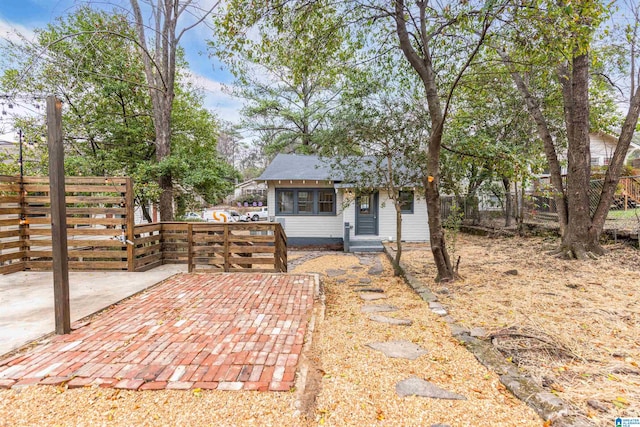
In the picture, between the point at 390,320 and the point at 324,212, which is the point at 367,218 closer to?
the point at 324,212

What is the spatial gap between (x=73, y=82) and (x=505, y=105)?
13.2 metres

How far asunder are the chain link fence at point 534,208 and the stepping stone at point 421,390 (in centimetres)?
408

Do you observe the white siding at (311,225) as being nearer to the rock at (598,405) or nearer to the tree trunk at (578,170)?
the tree trunk at (578,170)

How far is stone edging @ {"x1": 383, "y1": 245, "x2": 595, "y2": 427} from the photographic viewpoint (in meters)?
1.82

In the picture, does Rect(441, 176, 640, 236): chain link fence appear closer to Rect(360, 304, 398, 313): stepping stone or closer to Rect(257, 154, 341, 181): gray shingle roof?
Rect(360, 304, 398, 313): stepping stone

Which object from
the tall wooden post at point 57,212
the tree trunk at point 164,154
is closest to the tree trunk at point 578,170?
the tall wooden post at point 57,212

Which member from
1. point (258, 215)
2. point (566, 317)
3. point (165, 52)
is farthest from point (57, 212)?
point (258, 215)

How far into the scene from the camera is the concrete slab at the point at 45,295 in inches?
119

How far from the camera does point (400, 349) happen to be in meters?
2.92

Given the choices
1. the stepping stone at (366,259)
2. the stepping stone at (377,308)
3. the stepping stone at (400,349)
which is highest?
the stepping stone at (400,349)

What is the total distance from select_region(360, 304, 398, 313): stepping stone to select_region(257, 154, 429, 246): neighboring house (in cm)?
714

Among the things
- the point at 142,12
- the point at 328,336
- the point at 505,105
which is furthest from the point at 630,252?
the point at 142,12

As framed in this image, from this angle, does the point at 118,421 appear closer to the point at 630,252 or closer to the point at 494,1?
the point at 494,1

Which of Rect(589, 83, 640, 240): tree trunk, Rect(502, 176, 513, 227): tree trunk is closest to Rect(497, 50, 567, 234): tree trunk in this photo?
Rect(589, 83, 640, 240): tree trunk
